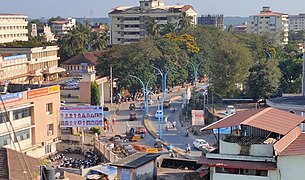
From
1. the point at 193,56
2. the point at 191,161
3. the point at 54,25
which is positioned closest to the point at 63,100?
the point at 193,56

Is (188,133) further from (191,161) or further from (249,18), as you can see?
(249,18)

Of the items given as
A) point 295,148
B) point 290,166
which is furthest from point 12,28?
point 290,166

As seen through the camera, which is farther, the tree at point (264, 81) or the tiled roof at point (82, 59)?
the tiled roof at point (82, 59)

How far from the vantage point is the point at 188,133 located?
29109 mm

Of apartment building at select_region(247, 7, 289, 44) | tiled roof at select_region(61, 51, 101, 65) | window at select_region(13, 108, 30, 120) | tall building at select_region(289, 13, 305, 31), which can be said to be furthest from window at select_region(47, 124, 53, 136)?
tall building at select_region(289, 13, 305, 31)

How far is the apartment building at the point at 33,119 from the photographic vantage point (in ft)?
73.8

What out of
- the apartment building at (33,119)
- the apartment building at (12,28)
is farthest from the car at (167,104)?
the apartment building at (12,28)

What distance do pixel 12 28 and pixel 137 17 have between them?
16.5 meters

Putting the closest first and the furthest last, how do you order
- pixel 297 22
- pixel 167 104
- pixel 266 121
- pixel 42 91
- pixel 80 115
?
pixel 266 121
pixel 42 91
pixel 80 115
pixel 167 104
pixel 297 22

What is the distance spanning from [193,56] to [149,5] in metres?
23.5

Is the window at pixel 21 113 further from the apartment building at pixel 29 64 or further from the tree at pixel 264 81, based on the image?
the tree at pixel 264 81

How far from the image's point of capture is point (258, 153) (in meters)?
10.1

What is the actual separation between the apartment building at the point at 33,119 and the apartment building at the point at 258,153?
1347 cm

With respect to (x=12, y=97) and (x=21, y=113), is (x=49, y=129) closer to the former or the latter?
(x=21, y=113)
